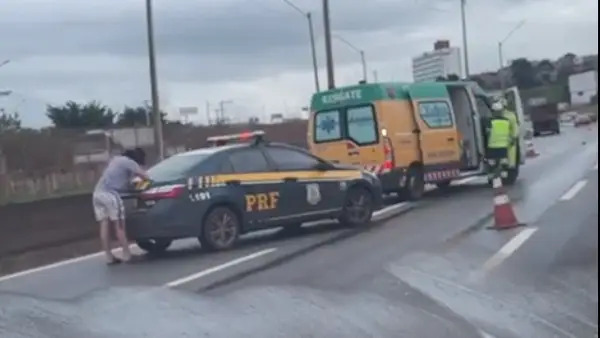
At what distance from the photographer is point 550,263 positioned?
43.4ft

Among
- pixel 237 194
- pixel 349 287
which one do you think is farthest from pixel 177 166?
pixel 349 287

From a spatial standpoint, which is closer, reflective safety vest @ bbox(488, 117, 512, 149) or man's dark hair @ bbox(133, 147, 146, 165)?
man's dark hair @ bbox(133, 147, 146, 165)

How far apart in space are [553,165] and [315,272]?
2218 centimetres

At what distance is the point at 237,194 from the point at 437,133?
9.00 m

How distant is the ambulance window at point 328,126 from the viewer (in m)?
25.1

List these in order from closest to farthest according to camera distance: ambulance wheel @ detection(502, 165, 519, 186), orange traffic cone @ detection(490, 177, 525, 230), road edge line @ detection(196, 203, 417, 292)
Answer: road edge line @ detection(196, 203, 417, 292) < orange traffic cone @ detection(490, 177, 525, 230) < ambulance wheel @ detection(502, 165, 519, 186)

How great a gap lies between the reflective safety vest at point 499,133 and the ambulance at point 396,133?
1359mm

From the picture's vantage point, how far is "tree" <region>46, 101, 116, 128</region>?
55812 millimetres

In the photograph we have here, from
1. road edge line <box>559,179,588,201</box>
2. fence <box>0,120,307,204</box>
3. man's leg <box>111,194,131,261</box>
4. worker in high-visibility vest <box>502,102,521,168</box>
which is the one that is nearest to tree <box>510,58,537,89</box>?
worker in high-visibility vest <box>502,102,521,168</box>

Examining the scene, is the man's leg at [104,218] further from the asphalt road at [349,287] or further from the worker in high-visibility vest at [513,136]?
the worker in high-visibility vest at [513,136]

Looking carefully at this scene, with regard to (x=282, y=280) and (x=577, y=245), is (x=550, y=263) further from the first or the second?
(x=282, y=280)

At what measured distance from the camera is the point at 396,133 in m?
24.6

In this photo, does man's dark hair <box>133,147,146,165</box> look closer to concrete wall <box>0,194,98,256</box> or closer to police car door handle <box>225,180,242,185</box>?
police car door handle <box>225,180,242,185</box>

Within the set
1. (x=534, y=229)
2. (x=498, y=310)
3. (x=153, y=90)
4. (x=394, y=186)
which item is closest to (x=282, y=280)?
(x=498, y=310)
